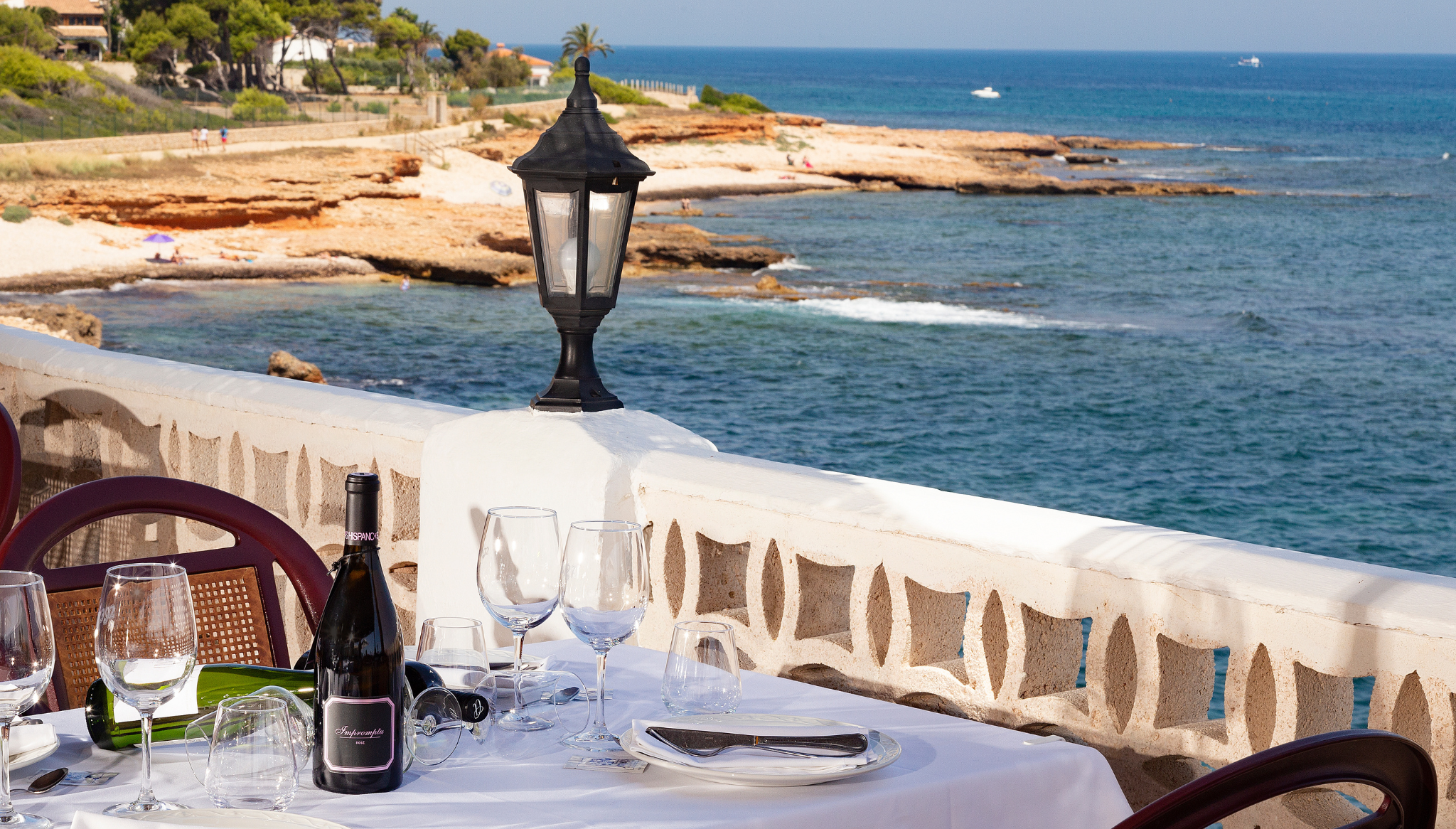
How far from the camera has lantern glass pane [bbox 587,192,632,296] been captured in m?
3.54

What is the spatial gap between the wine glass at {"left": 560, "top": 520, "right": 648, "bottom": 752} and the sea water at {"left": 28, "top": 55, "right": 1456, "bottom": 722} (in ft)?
68.8

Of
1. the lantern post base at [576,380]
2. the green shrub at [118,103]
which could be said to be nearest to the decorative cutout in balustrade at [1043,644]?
the lantern post base at [576,380]

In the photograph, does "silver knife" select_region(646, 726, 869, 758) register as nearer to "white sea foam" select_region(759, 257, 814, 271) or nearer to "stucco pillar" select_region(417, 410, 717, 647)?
"stucco pillar" select_region(417, 410, 717, 647)

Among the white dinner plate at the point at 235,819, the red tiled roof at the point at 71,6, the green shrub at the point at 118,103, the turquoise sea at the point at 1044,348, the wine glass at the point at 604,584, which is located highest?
the red tiled roof at the point at 71,6

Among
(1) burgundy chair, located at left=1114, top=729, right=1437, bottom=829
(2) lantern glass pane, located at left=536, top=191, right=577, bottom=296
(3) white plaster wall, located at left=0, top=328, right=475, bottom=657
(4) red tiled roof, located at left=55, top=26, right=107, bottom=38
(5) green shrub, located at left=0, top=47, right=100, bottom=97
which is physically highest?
(4) red tiled roof, located at left=55, top=26, right=107, bottom=38

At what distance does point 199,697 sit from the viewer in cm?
195

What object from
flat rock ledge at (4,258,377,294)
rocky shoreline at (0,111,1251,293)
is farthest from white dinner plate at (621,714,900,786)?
rocky shoreline at (0,111,1251,293)

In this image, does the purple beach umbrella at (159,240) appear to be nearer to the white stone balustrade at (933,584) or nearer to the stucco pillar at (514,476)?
the white stone balustrade at (933,584)

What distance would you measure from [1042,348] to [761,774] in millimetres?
34612

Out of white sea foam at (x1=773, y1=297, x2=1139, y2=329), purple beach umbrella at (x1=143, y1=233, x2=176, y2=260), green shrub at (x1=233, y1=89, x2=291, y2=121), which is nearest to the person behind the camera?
white sea foam at (x1=773, y1=297, x2=1139, y2=329)

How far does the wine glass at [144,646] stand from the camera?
170 centimetres

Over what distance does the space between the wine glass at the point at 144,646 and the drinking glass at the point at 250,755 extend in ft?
0.23

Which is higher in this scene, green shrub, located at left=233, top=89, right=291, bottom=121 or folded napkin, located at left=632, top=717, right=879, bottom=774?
green shrub, located at left=233, top=89, right=291, bottom=121

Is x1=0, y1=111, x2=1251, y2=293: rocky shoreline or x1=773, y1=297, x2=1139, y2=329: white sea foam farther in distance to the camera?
x1=0, y1=111, x2=1251, y2=293: rocky shoreline
